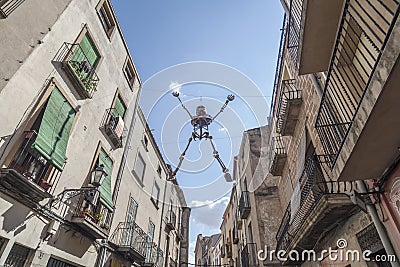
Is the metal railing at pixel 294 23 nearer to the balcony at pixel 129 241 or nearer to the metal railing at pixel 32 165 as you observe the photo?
the metal railing at pixel 32 165

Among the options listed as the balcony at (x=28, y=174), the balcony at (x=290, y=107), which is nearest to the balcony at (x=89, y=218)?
the balcony at (x=28, y=174)

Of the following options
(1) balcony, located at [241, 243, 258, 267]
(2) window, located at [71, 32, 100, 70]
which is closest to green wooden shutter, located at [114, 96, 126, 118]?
(2) window, located at [71, 32, 100, 70]

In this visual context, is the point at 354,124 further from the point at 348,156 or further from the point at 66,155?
the point at 66,155

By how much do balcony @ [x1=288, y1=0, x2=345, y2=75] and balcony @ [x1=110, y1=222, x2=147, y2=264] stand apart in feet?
31.8

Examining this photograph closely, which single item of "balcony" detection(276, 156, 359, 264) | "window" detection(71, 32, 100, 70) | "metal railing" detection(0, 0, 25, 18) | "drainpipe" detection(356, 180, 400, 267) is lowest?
"drainpipe" detection(356, 180, 400, 267)

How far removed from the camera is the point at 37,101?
6.43 metres

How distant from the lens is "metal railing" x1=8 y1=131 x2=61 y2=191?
5.75 metres

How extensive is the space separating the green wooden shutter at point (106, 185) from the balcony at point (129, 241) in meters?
1.75

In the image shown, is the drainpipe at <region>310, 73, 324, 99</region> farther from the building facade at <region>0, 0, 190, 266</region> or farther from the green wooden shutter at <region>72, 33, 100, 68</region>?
the green wooden shutter at <region>72, 33, 100, 68</region>

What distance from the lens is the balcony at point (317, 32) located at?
4.99 metres

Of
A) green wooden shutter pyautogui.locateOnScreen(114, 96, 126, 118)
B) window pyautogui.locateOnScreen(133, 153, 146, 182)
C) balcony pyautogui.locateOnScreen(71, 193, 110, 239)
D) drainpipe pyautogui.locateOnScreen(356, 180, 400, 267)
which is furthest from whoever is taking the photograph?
window pyautogui.locateOnScreen(133, 153, 146, 182)

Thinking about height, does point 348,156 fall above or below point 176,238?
below

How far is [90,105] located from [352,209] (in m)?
9.18

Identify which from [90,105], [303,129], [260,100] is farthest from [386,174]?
[90,105]
